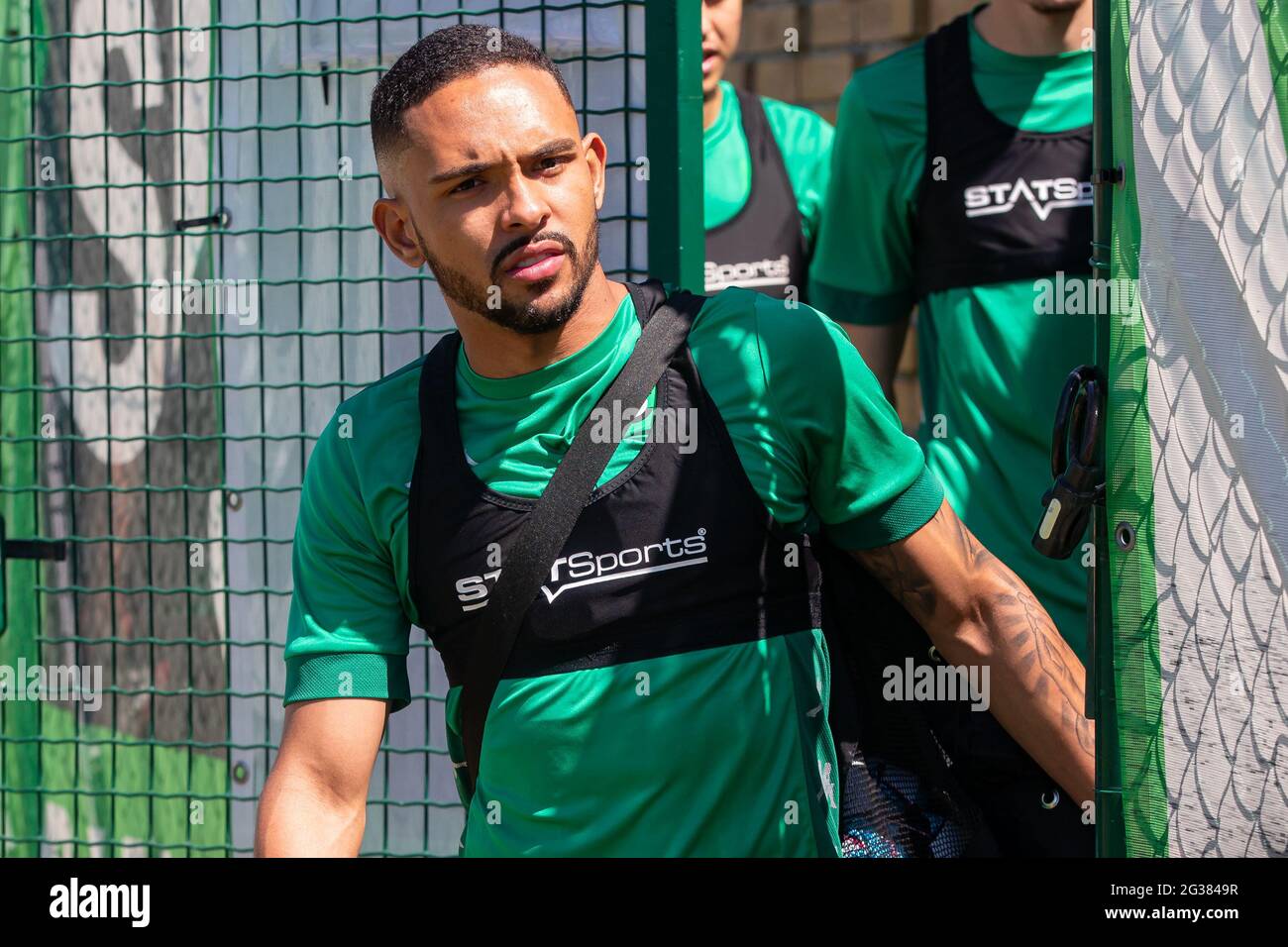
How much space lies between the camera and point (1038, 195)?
3.91 meters

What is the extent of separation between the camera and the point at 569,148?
2.62 m

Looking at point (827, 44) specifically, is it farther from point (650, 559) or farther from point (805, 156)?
point (650, 559)

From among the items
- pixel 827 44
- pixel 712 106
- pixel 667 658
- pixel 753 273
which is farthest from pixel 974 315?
pixel 827 44

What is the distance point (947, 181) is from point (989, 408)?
53cm

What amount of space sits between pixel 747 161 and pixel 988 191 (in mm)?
937

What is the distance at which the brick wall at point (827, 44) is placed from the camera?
6.10 metres

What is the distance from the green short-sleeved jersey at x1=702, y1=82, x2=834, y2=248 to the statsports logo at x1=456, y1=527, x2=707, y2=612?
2209 millimetres

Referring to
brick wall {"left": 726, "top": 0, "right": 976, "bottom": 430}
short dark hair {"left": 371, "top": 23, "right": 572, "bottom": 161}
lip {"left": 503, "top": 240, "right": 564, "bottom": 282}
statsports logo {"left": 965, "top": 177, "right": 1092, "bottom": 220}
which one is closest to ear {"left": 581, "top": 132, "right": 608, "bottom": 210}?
short dark hair {"left": 371, "top": 23, "right": 572, "bottom": 161}

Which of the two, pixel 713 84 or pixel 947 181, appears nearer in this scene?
pixel 947 181

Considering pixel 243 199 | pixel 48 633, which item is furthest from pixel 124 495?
pixel 243 199

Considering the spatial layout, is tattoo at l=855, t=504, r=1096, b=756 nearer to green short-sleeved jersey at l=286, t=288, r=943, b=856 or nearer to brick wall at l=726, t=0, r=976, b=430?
green short-sleeved jersey at l=286, t=288, r=943, b=856

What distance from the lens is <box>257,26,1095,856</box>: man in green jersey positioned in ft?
8.27
